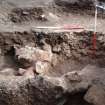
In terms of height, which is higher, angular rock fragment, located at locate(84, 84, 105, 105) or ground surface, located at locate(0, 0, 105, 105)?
ground surface, located at locate(0, 0, 105, 105)

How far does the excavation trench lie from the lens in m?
4.50

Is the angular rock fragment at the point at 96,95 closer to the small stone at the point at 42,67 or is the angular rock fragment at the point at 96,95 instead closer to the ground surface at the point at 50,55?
the ground surface at the point at 50,55

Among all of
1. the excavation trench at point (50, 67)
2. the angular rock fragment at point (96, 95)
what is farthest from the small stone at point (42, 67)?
the angular rock fragment at point (96, 95)

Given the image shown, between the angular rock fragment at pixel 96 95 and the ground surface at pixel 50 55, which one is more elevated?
the ground surface at pixel 50 55

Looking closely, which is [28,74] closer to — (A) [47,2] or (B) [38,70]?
(B) [38,70]

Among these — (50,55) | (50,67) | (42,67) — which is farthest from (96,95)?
(50,55)

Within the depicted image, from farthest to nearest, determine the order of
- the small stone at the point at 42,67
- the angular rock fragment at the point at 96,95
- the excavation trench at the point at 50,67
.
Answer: the small stone at the point at 42,67, the excavation trench at the point at 50,67, the angular rock fragment at the point at 96,95

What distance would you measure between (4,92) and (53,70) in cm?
113

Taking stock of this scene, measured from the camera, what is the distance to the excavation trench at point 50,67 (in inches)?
177

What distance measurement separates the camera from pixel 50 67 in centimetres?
543

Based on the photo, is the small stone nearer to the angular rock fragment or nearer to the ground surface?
the ground surface

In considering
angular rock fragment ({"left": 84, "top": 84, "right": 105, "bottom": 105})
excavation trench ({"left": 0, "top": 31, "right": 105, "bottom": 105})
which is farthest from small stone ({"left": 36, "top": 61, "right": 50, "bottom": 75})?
angular rock fragment ({"left": 84, "top": 84, "right": 105, "bottom": 105})

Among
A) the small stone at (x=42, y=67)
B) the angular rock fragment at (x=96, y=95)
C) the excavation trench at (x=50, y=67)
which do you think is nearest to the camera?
the angular rock fragment at (x=96, y=95)

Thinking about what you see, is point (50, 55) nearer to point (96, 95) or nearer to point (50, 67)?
point (50, 67)
